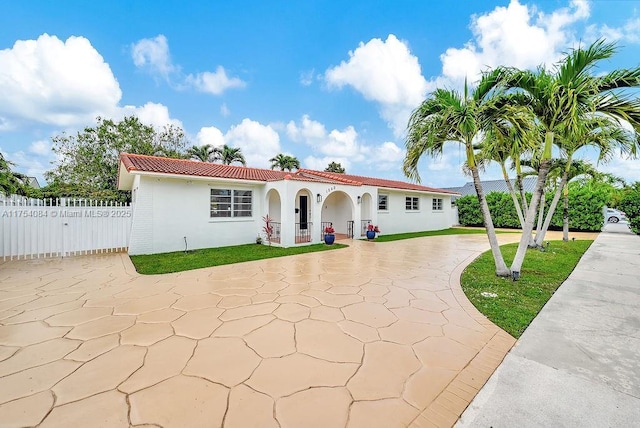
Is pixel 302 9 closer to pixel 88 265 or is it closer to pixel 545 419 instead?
pixel 88 265

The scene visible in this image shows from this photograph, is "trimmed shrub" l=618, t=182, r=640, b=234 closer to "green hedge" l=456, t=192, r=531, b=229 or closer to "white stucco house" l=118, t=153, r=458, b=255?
"green hedge" l=456, t=192, r=531, b=229

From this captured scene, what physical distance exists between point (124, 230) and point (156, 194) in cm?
229

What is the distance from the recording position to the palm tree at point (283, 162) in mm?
32969

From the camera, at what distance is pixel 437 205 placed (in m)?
24.5

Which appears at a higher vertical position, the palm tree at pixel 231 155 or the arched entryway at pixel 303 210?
the palm tree at pixel 231 155

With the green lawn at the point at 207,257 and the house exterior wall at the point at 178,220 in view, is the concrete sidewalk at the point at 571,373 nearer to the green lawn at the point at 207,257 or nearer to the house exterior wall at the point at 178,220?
the green lawn at the point at 207,257

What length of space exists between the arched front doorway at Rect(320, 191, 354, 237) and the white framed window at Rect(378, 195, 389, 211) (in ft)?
8.84

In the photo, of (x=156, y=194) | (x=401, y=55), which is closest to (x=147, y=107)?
(x=156, y=194)

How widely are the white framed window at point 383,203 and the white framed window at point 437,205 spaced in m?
6.92

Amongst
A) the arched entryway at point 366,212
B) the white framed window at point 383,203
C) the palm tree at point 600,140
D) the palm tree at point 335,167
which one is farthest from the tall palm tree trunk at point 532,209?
the palm tree at point 335,167

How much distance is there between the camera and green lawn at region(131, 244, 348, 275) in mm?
8688

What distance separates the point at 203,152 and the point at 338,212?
19179 millimetres

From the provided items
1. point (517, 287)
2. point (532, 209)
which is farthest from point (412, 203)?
point (517, 287)

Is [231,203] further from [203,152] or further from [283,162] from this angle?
[283,162]
